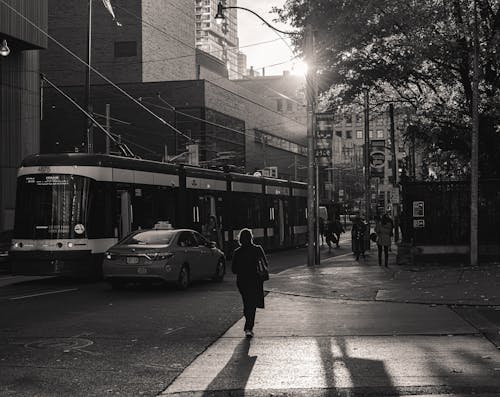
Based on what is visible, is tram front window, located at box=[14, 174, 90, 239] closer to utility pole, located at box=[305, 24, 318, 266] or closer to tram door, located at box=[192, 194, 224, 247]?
tram door, located at box=[192, 194, 224, 247]

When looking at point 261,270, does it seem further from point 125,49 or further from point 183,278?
point 125,49

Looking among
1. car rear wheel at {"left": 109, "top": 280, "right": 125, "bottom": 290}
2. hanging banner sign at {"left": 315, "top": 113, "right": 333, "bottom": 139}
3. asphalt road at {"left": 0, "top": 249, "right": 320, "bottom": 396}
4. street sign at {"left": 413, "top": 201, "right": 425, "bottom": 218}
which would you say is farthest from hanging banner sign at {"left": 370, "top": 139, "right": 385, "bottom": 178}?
car rear wheel at {"left": 109, "top": 280, "right": 125, "bottom": 290}

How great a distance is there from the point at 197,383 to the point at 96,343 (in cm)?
278

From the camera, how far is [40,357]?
874 centimetres

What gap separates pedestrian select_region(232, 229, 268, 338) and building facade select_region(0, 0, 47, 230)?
83.6 ft

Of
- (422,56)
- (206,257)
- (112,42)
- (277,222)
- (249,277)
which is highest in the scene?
(112,42)

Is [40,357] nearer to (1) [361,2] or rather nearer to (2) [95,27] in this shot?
(1) [361,2]

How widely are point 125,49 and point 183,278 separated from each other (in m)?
44.5

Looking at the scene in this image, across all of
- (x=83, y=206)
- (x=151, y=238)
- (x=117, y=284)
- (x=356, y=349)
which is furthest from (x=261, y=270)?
(x=83, y=206)

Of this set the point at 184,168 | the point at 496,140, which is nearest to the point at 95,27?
the point at 184,168

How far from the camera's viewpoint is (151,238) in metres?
16.6

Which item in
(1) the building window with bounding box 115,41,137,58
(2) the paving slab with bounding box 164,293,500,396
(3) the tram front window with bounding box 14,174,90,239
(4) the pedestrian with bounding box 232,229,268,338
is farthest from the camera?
(1) the building window with bounding box 115,41,137,58

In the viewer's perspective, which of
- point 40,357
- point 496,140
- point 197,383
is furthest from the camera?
point 496,140

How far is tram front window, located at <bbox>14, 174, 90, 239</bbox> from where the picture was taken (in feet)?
58.9
